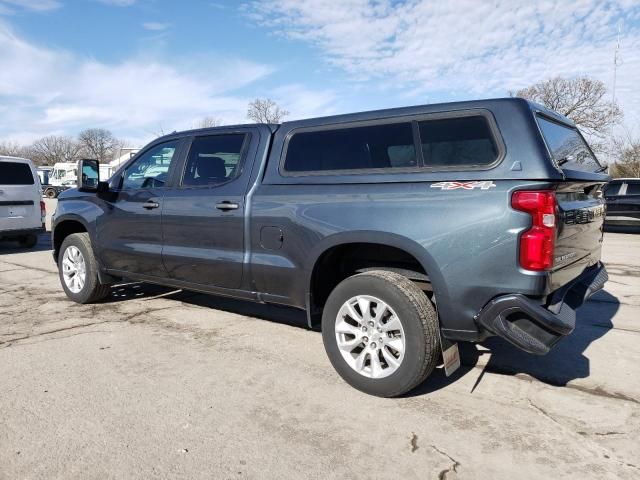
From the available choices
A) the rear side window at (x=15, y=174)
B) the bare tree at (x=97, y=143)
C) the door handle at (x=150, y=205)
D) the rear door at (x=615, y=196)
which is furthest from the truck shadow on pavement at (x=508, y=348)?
the bare tree at (x=97, y=143)

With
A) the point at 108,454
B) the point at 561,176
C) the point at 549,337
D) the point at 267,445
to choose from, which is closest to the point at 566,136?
the point at 561,176

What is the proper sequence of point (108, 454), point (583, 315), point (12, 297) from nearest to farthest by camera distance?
1. point (108, 454)
2. point (583, 315)
3. point (12, 297)

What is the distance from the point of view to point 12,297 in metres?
6.32

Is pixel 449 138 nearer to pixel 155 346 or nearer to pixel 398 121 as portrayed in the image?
pixel 398 121

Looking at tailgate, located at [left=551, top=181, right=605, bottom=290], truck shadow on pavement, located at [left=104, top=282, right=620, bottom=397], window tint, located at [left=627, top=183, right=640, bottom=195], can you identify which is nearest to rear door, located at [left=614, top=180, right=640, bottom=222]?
window tint, located at [left=627, top=183, right=640, bottom=195]

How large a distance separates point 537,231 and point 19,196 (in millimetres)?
10640

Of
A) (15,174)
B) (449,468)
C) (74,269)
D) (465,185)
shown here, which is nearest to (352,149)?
(465,185)

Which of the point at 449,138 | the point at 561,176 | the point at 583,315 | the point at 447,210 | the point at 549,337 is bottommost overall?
the point at 583,315

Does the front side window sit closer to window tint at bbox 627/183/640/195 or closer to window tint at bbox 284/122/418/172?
window tint at bbox 627/183/640/195

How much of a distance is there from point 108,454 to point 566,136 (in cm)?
366

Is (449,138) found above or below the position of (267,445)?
above

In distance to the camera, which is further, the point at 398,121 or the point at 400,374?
the point at 398,121

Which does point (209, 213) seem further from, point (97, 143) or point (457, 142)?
point (97, 143)

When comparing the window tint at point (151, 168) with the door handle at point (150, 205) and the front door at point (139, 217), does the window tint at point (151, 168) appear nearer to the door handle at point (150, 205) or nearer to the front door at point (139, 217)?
the front door at point (139, 217)
